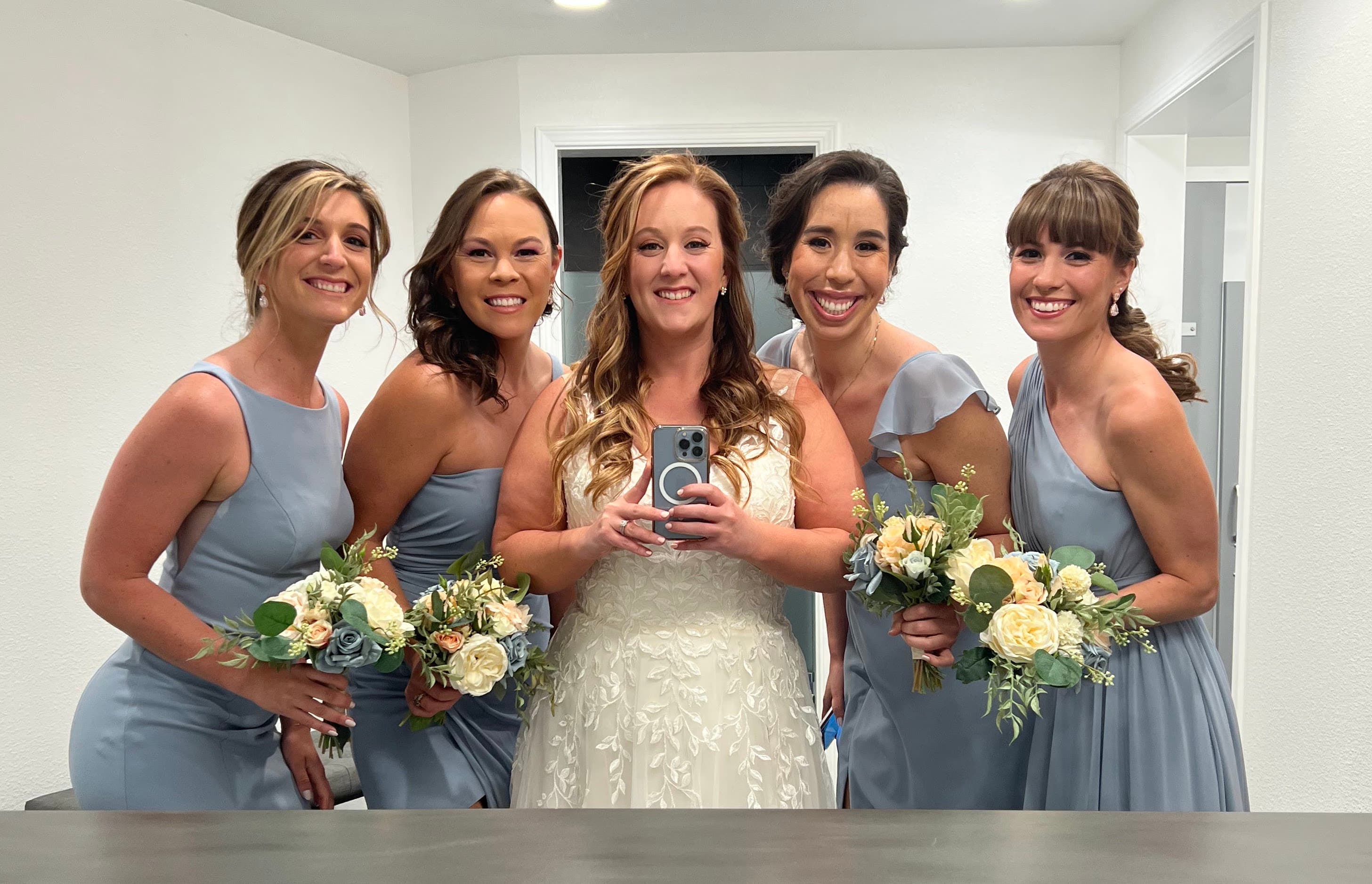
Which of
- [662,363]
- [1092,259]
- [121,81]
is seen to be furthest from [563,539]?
[121,81]

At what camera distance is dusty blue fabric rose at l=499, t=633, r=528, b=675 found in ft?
6.17

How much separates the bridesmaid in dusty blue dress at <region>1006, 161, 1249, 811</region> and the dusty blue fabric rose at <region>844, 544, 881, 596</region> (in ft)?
1.56

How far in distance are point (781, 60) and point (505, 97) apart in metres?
1.35

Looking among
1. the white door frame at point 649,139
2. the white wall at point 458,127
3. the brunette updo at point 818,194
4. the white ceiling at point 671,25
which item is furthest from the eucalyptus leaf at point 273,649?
the white wall at point 458,127

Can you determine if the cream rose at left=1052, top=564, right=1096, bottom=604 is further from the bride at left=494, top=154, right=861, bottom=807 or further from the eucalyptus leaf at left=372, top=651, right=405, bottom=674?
the eucalyptus leaf at left=372, top=651, right=405, bottom=674

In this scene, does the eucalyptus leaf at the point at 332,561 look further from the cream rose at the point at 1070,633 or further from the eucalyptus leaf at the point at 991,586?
the cream rose at the point at 1070,633

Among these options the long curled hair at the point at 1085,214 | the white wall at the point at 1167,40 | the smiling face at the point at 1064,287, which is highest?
the white wall at the point at 1167,40

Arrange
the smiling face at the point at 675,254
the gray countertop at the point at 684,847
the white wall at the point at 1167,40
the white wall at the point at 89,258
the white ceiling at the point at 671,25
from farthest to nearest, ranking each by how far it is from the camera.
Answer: the white ceiling at the point at 671,25, the white wall at the point at 1167,40, the white wall at the point at 89,258, the smiling face at the point at 675,254, the gray countertop at the point at 684,847

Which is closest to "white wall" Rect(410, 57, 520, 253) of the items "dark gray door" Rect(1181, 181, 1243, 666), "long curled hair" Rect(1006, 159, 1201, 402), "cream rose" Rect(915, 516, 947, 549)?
"dark gray door" Rect(1181, 181, 1243, 666)

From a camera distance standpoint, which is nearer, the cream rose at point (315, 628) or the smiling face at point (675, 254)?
the cream rose at point (315, 628)

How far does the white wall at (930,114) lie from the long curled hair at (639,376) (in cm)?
324

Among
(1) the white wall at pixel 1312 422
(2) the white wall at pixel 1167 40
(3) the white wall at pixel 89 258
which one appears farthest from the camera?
(2) the white wall at pixel 1167 40

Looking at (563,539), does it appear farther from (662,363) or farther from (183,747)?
(183,747)

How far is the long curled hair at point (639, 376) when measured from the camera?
196cm
